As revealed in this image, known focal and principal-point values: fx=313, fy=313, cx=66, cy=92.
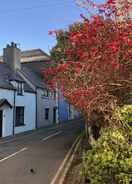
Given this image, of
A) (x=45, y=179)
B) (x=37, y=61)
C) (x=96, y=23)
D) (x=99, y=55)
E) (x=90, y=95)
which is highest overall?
(x=37, y=61)

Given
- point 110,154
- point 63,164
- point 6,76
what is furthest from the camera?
point 6,76

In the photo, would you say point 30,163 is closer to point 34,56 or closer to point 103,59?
point 103,59

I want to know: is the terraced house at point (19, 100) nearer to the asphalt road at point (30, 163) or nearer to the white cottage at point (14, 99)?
the white cottage at point (14, 99)

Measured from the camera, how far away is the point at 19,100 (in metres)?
33.9

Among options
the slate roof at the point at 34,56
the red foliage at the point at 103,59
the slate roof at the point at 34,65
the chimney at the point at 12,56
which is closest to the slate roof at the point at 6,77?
the slate roof at the point at 34,65

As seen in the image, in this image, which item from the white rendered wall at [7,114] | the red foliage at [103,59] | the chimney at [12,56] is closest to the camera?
the red foliage at [103,59]

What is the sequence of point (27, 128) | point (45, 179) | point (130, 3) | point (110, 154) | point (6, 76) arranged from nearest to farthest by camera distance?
1. point (110, 154)
2. point (130, 3)
3. point (45, 179)
4. point (6, 76)
5. point (27, 128)

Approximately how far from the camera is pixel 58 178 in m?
12.3

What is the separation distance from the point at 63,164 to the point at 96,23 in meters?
8.57

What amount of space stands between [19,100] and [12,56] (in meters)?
6.77

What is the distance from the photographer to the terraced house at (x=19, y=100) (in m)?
30.6

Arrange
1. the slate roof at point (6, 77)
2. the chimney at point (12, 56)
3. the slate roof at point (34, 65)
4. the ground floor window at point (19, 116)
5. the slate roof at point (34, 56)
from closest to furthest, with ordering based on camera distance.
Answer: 1. the slate roof at point (6, 77)
2. the ground floor window at point (19, 116)
3. the chimney at point (12, 56)
4. the slate roof at point (34, 65)
5. the slate roof at point (34, 56)

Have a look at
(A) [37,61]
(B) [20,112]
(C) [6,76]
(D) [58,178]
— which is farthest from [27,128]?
(D) [58,178]

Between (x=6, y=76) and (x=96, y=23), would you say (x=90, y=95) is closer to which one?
(x=96, y=23)
